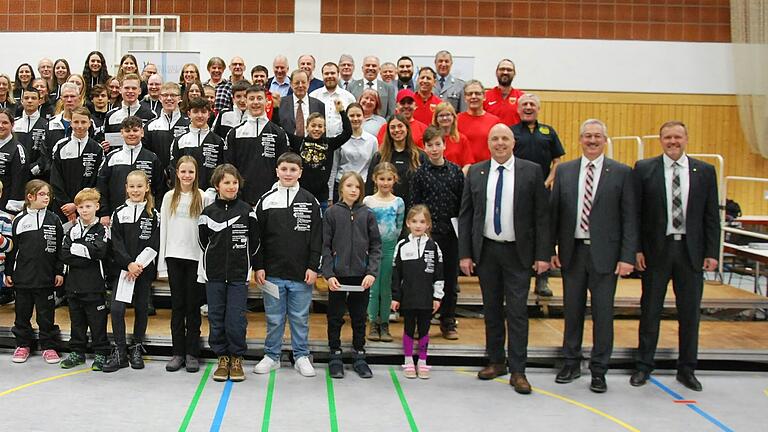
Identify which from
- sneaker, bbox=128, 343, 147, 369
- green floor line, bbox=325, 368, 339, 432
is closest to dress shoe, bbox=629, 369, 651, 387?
green floor line, bbox=325, 368, 339, 432

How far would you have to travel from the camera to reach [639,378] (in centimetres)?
517

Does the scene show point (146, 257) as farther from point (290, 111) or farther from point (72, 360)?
point (290, 111)

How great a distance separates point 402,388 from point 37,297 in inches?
111

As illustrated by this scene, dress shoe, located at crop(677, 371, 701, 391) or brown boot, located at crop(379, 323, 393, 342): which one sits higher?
brown boot, located at crop(379, 323, 393, 342)

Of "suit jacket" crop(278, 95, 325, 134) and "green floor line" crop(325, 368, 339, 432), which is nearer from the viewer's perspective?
"green floor line" crop(325, 368, 339, 432)

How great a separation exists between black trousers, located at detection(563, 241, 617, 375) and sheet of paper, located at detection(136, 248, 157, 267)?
2.95 m

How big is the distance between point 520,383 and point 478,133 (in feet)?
8.38

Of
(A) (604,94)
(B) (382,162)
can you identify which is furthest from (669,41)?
(B) (382,162)

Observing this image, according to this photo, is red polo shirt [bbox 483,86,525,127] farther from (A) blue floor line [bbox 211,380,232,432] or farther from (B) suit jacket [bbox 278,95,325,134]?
(A) blue floor line [bbox 211,380,232,432]

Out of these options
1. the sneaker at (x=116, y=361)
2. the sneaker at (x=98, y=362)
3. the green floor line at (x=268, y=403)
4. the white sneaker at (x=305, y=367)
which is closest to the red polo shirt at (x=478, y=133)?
the white sneaker at (x=305, y=367)

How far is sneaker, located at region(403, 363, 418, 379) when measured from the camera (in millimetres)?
5250

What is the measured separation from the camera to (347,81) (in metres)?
8.37

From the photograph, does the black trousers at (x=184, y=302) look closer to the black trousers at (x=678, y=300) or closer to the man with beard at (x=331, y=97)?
the man with beard at (x=331, y=97)

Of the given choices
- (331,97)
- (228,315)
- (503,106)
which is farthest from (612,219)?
(331,97)
